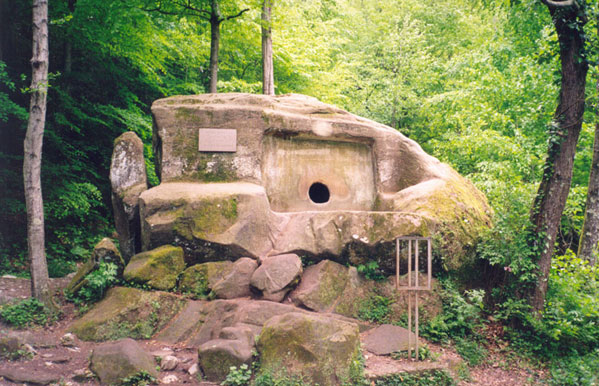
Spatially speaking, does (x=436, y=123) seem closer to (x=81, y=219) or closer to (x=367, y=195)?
(x=367, y=195)

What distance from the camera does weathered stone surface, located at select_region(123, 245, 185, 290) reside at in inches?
263

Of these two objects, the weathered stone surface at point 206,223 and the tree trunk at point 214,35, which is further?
the tree trunk at point 214,35

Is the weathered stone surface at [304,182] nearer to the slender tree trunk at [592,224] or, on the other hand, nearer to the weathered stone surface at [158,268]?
the weathered stone surface at [158,268]

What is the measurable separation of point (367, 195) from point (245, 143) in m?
2.75

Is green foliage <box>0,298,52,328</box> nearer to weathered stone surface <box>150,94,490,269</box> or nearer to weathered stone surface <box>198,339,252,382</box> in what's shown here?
weathered stone surface <box>150,94,490,269</box>

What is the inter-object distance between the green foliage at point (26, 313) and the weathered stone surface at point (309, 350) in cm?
356

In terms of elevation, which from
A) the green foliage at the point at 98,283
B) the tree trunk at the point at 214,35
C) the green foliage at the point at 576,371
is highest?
the tree trunk at the point at 214,35

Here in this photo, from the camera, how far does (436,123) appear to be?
15.7 m

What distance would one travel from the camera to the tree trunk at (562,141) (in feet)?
21.7

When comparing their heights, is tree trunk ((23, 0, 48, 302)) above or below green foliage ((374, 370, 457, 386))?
above

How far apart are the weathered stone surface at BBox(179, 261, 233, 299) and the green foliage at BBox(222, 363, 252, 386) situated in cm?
208

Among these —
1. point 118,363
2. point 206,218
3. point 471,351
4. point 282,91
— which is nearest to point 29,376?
point 118,363

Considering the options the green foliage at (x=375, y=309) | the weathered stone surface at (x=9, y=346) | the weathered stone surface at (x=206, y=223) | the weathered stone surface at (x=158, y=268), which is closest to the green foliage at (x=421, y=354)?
the green foliage at (x=375, y=309)

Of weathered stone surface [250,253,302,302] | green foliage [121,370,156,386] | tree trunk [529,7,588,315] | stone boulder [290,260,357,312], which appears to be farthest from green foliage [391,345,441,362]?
green foliage [121,370,156,386]
